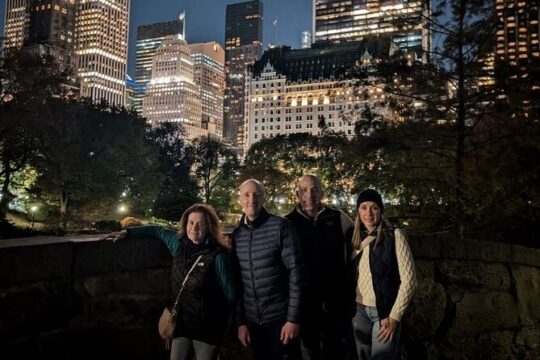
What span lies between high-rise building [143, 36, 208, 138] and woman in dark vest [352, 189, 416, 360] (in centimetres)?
18330

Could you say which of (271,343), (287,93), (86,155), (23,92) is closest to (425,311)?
(271,343)

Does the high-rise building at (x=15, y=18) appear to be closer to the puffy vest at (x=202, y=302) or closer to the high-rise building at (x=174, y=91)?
the high-rise building at (x=174, y=91)

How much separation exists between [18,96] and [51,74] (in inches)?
109

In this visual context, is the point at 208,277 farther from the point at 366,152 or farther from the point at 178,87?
the point at 178,87

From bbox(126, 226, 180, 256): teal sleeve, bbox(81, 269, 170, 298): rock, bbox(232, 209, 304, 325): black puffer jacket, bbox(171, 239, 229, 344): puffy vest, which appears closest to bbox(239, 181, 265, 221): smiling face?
bbox(232, 209, 304, 325): black puffer jacket

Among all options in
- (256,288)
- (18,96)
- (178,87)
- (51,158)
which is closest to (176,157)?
(51,158)

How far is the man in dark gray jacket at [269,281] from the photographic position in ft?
12.1

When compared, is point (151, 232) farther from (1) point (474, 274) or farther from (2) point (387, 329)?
(1) point (474, 274)

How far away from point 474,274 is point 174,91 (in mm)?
191806

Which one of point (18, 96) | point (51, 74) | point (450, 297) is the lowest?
point (450, 297)

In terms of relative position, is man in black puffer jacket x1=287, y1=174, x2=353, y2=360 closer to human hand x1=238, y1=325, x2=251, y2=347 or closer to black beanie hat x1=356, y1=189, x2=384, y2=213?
black beanie hat x1=356, y1=189, x2=384, y2=213

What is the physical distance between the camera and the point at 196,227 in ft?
12.3

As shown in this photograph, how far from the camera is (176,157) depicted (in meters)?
73.4

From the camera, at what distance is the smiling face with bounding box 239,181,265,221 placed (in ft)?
12.5
